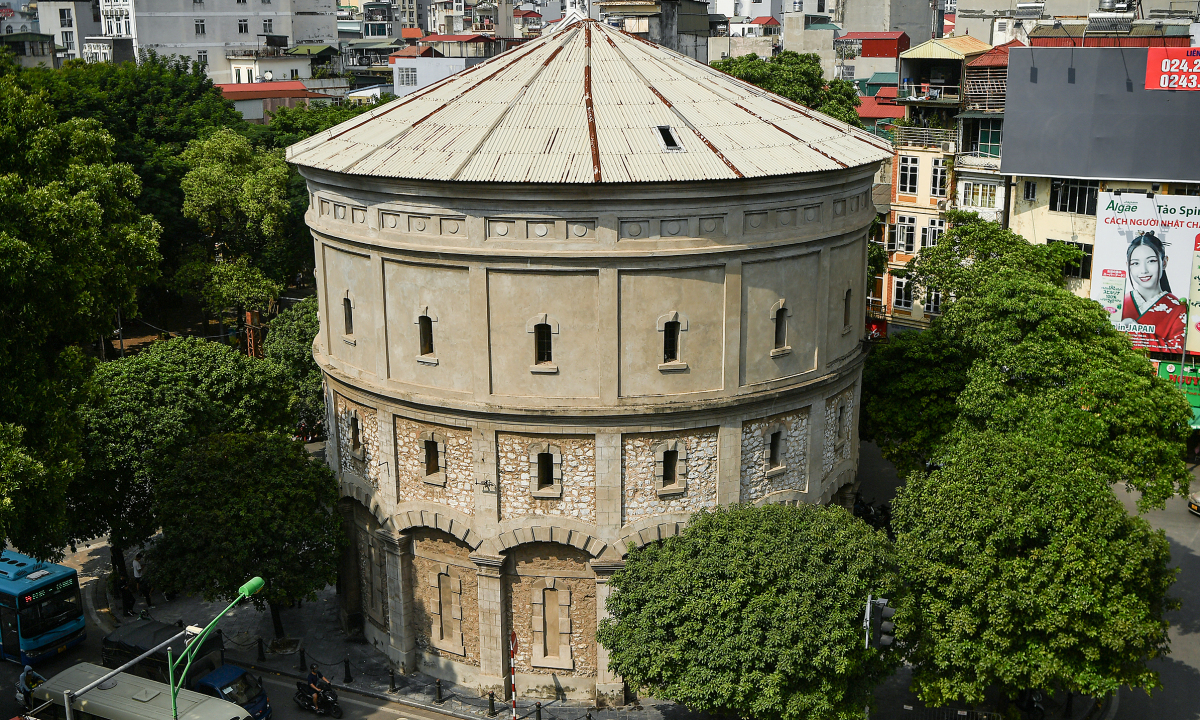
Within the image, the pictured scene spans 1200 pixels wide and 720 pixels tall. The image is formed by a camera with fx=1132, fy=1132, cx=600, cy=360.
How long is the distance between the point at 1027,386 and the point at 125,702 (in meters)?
32.0

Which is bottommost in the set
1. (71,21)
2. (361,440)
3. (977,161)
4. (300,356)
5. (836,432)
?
(300,356)

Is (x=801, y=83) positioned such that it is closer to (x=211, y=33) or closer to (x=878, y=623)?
(x=878, y=623)

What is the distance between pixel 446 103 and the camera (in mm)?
38312

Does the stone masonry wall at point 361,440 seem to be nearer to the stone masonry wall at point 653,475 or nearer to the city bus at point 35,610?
the stone masonry wall at point 653,475

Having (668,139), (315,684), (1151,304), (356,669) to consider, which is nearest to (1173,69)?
(1151,304)

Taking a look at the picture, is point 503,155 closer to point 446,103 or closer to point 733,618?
point 446,103

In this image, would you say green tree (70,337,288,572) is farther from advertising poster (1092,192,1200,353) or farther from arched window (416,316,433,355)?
advertising poster (1092,192,1200,353)

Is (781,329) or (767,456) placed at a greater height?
(781,329)

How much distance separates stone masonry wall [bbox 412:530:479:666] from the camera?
37.6 m

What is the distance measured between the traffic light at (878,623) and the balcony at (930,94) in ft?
142

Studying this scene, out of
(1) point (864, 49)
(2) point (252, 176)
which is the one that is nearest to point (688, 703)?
(2) point (252, 176)

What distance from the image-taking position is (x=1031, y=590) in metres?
31.1

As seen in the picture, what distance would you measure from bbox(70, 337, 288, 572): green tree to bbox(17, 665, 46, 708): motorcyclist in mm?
6092

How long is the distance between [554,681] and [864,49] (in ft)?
316
